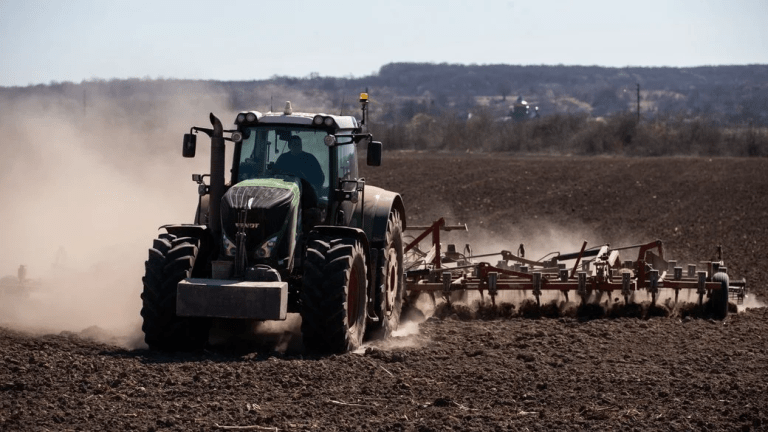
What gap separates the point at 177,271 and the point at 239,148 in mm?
2079

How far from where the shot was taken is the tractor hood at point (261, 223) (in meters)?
11.4

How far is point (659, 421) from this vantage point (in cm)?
888

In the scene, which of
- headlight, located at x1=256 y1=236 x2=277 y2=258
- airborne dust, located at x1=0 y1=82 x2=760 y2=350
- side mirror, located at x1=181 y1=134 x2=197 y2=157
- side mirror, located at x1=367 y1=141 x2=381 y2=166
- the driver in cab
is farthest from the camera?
airborne dust, located at x1=0 y1=82 x2=760 y2=350

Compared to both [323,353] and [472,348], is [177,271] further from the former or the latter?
[472,348]

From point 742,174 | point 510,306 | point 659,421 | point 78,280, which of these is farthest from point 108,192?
point 742,174

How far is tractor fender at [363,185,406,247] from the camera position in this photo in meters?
13.2

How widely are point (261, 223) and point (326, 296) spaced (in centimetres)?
105

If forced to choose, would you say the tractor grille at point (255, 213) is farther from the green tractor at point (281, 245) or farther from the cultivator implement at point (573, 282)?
the cultivator implement at point (573, 282)

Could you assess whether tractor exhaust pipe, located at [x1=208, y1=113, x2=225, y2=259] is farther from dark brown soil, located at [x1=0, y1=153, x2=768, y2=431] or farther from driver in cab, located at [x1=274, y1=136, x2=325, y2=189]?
dark brown soil, located at [x1=0, y1=153, x2=768, y2=431]

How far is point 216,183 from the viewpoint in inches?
479

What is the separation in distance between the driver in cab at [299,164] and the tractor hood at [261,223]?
2.85ft

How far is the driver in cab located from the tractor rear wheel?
591 cm

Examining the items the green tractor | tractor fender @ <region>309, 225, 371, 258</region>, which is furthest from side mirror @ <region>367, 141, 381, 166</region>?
tractor fender @ <region>309, 225, 371, 258</region>

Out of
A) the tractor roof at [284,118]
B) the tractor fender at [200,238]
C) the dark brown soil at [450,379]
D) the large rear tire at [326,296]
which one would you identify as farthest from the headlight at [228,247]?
the tractor roof at [284,118]
